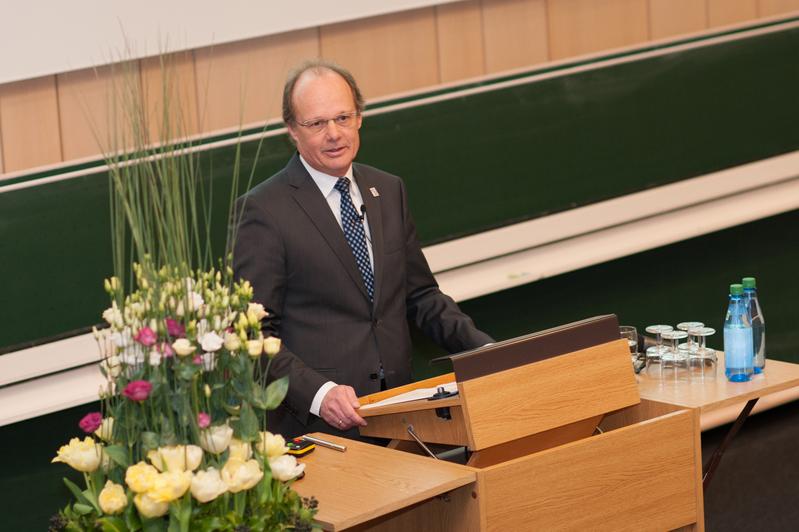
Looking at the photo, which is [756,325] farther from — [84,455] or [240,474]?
[84,455]

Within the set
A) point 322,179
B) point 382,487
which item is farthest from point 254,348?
point 322,179

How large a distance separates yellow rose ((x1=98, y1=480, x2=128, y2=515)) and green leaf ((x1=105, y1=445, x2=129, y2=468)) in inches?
1.6

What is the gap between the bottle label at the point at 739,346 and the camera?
10.0 ft

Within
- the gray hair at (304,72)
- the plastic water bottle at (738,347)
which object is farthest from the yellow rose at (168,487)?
the plastic water bottle at (738,347)

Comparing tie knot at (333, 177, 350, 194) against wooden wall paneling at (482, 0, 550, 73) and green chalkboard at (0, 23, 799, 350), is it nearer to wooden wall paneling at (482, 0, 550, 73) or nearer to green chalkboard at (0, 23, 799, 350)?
green chalkboard at (0, 23, 799, 350)

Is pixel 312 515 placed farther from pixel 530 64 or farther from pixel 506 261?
pixel 530 64

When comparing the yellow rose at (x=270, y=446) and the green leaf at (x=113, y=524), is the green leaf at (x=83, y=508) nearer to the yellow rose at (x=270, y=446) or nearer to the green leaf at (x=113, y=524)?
the green leaf at (x=113, y=524)

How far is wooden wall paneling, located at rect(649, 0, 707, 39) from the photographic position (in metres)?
4.82

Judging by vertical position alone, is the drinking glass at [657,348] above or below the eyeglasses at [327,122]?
below

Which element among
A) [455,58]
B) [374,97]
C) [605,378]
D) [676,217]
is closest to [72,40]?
[374,97]

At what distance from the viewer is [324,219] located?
3.27 m

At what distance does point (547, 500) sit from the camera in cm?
263

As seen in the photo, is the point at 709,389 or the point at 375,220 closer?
the point at 709,389

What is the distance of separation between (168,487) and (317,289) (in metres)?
1.30
